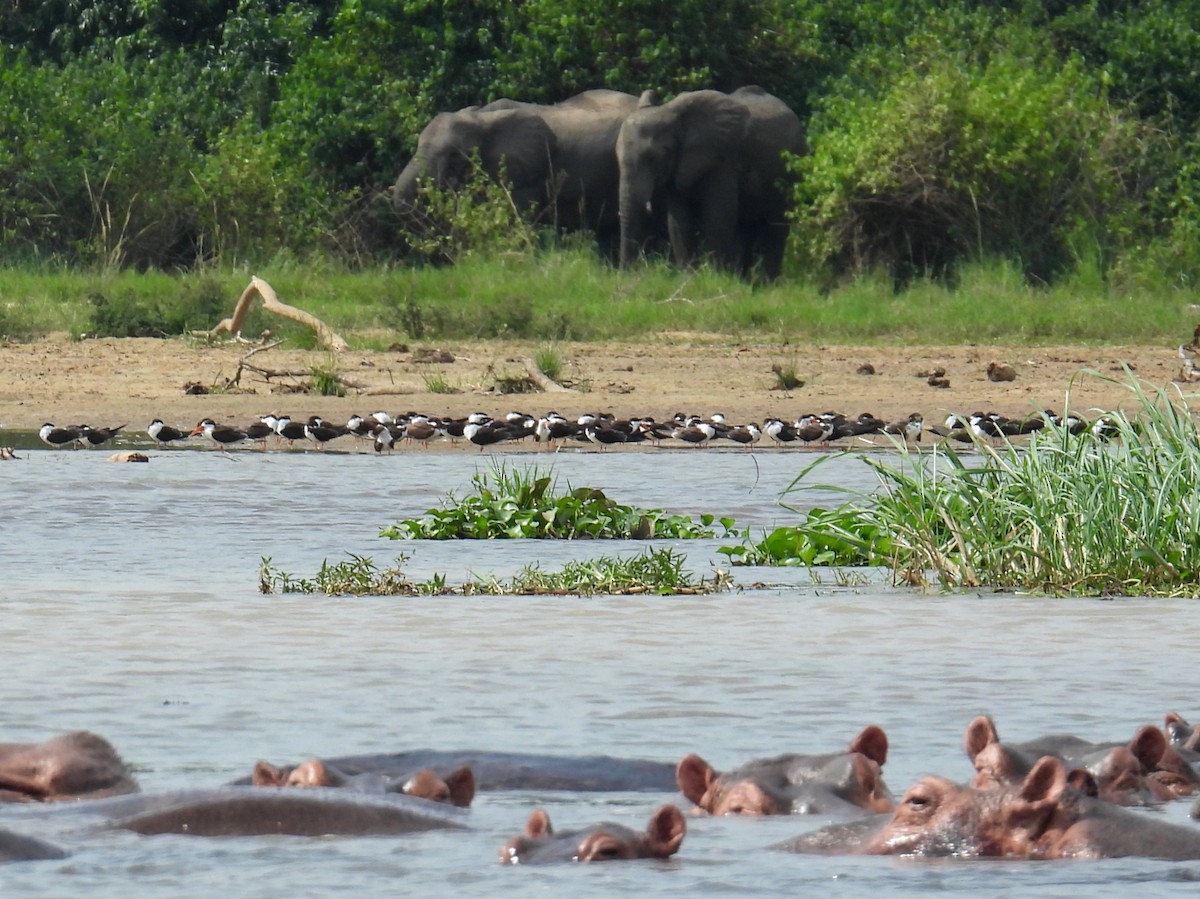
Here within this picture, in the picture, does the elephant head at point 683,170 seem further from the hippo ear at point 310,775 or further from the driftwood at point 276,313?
the hippo ear at point 310,775

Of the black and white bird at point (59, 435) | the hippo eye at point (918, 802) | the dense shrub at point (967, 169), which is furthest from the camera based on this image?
the dense shrub at point (967, 169)

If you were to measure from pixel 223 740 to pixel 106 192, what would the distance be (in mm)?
22433

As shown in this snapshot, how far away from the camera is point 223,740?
232 inches

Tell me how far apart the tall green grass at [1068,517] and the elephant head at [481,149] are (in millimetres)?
18193

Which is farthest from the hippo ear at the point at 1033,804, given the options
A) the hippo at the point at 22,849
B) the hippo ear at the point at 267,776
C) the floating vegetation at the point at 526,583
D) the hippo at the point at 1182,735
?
the floating vegetation at the point at 526,583

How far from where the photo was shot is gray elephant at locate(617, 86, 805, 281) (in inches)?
1041

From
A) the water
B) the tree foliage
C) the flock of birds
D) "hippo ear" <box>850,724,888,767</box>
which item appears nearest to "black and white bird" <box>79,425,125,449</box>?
the flock of birds

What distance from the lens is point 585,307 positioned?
71.6ft

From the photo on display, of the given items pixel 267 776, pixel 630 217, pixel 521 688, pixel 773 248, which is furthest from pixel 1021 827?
pixel 773 248

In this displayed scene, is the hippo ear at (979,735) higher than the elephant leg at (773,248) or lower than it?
lower

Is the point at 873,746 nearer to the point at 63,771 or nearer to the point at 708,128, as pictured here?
the point at 63,771

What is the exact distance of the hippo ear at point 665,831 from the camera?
4.37 meters

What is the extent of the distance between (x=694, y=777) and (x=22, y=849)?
1378mm

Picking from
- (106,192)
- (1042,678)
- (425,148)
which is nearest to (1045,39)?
(425,148)
